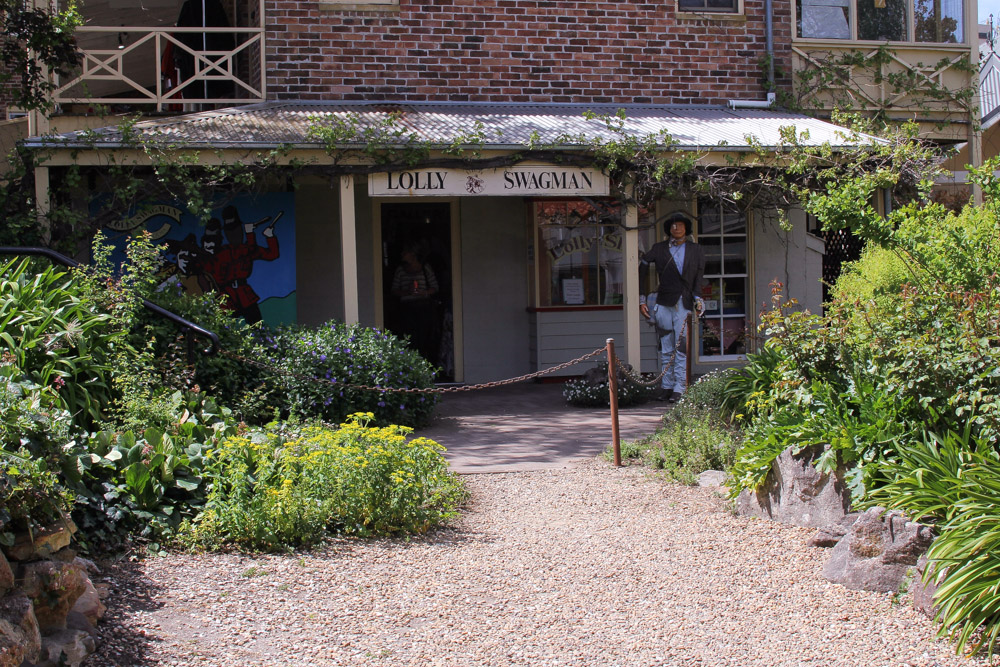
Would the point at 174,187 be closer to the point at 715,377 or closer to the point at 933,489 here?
the point at 715,377

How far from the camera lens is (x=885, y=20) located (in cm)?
1297

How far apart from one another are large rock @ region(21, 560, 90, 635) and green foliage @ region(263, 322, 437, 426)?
4099mm


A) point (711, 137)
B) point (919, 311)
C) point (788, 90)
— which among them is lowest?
point (919, 311)

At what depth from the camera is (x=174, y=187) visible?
960 centimetres

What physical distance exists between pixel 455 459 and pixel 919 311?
3.63 m

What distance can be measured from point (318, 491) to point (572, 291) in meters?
7.25

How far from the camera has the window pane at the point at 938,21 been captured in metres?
13.0

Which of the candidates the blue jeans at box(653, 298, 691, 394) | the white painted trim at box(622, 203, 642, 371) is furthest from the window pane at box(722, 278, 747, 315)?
the white painted trim at box(622, 203, 642, 371)

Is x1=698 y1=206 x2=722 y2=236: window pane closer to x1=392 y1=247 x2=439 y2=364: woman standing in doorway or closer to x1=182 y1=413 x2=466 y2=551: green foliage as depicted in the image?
x1=392 y1=247 x2=439 y2=364: woman standing in doorway

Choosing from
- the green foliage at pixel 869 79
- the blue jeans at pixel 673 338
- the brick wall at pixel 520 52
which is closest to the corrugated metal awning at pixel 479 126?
the brick wall at pixel 520 52

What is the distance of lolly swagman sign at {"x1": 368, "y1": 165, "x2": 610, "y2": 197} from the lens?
964 centimetres

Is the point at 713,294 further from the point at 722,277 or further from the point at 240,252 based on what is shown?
the point at 240,252

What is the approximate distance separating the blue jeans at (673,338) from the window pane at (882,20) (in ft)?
18.0

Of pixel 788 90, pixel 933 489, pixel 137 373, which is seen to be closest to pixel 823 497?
pixel 933 489
